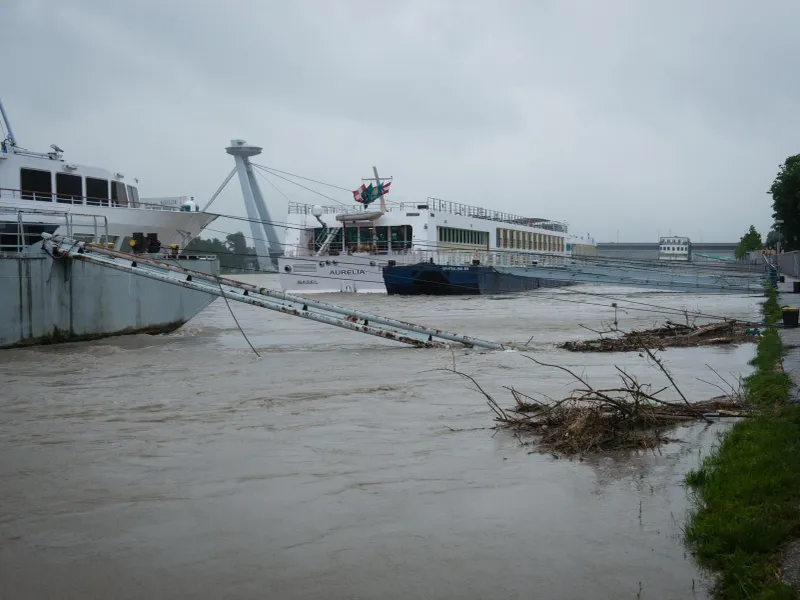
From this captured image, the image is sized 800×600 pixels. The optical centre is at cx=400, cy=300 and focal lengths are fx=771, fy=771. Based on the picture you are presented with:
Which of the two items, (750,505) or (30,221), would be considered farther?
(30,221)

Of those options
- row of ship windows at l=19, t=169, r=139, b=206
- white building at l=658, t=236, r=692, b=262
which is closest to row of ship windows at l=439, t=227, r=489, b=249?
row of ship windows at l=19, t=169, r=139, b=206

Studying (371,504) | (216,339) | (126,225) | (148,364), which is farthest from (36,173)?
(371,504)

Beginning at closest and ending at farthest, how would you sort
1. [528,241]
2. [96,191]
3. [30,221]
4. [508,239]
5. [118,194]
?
[30,221]
[96,191]
[118,194]
[508,239]
[528,241]

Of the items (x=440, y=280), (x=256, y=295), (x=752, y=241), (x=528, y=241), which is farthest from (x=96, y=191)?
(x=752, y=241)

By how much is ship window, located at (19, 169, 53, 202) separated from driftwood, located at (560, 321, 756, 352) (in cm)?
1515

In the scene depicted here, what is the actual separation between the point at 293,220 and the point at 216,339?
27.1 metres

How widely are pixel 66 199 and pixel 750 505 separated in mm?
21695

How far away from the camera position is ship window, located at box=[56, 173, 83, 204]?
22500mm

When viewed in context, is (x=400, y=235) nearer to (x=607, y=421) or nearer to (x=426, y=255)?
(x=426, y=255)

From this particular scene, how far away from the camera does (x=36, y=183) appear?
22.1m

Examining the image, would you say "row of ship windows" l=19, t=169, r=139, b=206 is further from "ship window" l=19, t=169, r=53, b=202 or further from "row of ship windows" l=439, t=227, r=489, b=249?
"row of ship windows" l=439, t=227, r=489, b=249

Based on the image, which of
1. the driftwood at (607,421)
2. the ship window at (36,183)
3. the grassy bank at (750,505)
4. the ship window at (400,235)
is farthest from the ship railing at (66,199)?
the ship window at (400,235)

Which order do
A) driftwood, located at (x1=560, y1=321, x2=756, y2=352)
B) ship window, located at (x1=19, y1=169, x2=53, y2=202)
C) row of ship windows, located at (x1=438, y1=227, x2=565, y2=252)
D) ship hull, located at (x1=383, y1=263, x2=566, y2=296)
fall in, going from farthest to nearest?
row of ship windows, located at (x1=438, y1=227, x2=565, y2=252), ship hull, located at (x1=383, y1=263, x2=566, y2=296), ship window, located at (x1=19, y1=169, x2=53, y2=202), driftwood, located at (x1=560, y1=321, x2=756, y2=352)

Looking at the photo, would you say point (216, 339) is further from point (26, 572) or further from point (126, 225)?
point (26, 572)
